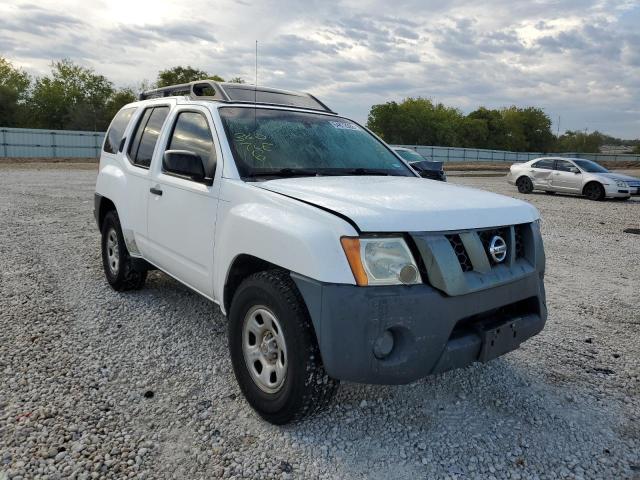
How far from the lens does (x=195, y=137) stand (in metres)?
3.81

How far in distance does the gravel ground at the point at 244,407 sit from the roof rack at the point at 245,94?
6.20ft

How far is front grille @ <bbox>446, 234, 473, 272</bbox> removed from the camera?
2623mm

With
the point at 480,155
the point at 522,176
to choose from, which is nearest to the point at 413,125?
the point at 480,155

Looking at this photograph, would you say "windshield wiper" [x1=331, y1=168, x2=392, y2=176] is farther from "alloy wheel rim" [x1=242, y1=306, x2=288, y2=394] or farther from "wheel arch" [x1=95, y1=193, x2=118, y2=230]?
A: "wheel arch" [x1=95, y1=193, x2=118, y2=230]

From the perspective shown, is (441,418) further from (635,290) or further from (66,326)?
(635,290)

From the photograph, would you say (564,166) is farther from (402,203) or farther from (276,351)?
(276,351)

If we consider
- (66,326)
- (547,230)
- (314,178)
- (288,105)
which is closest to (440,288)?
(314,178)

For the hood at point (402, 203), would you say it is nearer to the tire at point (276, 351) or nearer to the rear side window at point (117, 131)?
the tire at point (276, 351)

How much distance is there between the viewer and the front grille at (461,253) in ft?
8.61

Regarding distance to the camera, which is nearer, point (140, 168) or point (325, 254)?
point (325, 254)

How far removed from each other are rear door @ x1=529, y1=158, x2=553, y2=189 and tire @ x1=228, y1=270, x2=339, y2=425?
16766 mm

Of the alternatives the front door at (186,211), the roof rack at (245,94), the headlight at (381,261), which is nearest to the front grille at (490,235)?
the headlight at (381,261)

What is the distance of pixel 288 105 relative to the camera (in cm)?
425

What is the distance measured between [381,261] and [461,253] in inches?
18.8
